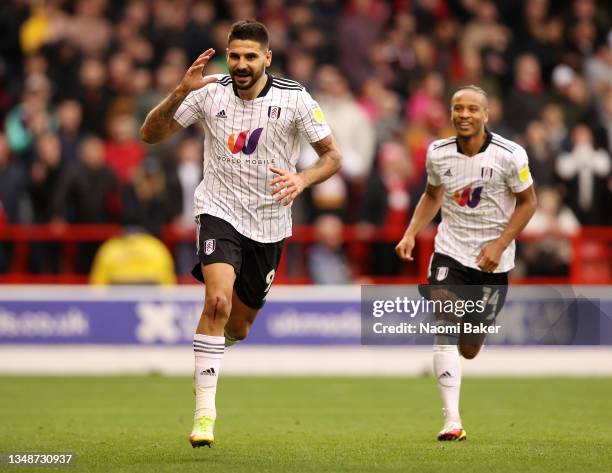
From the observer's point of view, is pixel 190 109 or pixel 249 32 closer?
pixel 249 32

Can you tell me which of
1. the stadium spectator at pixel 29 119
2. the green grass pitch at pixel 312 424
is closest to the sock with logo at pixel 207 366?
the green grass pitch at pixel 312 424

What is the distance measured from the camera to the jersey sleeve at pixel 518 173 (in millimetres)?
10055

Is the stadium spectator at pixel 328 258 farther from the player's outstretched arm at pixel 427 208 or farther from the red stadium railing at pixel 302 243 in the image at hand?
the player's outstretched arm at pixel 427 208

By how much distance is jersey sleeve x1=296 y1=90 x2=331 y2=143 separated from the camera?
9.26 metres

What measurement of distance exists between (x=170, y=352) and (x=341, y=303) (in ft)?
7.31

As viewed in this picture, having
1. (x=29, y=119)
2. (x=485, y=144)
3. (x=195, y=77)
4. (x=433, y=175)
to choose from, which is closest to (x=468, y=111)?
(x=485, y=144)

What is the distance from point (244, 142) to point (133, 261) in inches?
324

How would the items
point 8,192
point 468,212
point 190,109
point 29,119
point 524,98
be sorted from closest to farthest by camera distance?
point 190,109
point 468,212
point 8,192
point 29,119
point 524,98

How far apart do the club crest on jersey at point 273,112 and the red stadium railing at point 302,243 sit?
26.6ft

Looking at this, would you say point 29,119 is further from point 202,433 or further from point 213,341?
point 202,433

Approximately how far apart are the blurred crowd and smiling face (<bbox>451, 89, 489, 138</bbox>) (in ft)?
24.0

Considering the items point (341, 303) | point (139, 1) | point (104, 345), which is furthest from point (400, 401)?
point (139, 1)

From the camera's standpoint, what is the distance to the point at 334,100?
18.7 m

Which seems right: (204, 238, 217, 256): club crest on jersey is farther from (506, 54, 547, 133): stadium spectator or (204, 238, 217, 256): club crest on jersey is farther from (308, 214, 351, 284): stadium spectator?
(506, 54, 547, 133): stadium spectator
